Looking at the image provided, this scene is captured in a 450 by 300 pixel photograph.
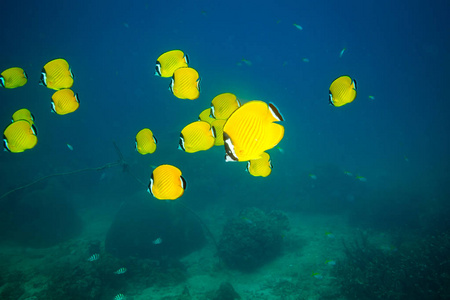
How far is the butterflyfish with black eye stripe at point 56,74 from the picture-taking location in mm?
3426

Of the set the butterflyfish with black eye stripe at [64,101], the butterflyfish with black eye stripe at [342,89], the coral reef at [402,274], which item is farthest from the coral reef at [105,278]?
the butterflyfish with black eye stripe at [342,89]

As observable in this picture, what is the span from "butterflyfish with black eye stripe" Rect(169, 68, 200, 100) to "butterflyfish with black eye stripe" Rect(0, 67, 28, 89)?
3201mm

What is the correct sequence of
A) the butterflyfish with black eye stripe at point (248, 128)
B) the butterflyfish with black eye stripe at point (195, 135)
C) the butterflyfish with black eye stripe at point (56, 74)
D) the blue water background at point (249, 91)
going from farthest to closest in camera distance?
the blue water background at point (249, 91), the butterflyfish with black eye stripe at point (56, 74), the butterflyfish with black eye stripe at point (195, 135), the butterflyfish with black eye stripe at point (248, 128)

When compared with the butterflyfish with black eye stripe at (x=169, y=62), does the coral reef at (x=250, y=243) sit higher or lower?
lower

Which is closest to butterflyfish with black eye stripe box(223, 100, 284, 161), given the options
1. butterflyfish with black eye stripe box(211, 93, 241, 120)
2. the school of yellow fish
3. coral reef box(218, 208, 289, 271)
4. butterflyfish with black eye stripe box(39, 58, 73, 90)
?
the school of yellow fish

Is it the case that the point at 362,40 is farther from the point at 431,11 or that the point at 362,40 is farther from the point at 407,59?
the point at 431,11

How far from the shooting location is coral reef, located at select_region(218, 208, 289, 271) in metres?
9.30

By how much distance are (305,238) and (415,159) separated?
43.4 meters

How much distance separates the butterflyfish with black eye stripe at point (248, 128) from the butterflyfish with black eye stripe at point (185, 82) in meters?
2.46

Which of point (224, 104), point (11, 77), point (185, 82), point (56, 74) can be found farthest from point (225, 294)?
point (11, 77)

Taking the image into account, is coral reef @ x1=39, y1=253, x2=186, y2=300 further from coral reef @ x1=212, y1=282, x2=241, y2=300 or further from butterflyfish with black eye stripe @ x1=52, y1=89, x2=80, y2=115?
butterflyfish with black eye stripe @ x1=52, y1=89, x2=80, y2=115

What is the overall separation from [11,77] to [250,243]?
9026mm

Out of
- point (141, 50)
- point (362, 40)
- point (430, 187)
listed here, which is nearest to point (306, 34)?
point (362, 40)

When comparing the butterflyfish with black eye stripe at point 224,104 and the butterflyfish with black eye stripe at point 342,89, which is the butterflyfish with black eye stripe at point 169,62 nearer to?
the butterflyfish with black eye stripe at point 224,104
